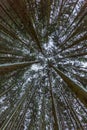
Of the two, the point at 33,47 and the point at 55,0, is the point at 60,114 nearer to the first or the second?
the point at 33,47

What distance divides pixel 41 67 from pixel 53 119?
594mm

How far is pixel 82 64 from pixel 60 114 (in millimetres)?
677

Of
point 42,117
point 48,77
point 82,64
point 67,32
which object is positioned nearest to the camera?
point 42,117

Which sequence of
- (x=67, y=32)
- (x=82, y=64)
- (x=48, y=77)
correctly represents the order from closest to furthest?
1. (x=48, y=77)
2. (x=82, y=64)
3. (x=67, y=32)

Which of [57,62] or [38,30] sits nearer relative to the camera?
[57,62]

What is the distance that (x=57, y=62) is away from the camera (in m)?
2.39

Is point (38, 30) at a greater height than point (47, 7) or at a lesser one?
lesser

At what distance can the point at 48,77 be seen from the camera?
7.40 feet

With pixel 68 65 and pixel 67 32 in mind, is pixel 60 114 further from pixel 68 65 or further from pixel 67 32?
pixel 67 32

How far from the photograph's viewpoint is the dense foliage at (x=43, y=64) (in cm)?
208

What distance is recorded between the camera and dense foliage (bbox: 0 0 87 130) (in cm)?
208

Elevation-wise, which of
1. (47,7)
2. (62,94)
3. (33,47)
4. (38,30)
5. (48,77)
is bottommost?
(62,94)

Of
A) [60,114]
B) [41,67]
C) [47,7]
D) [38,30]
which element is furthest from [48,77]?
[47,7]

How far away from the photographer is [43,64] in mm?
2381
